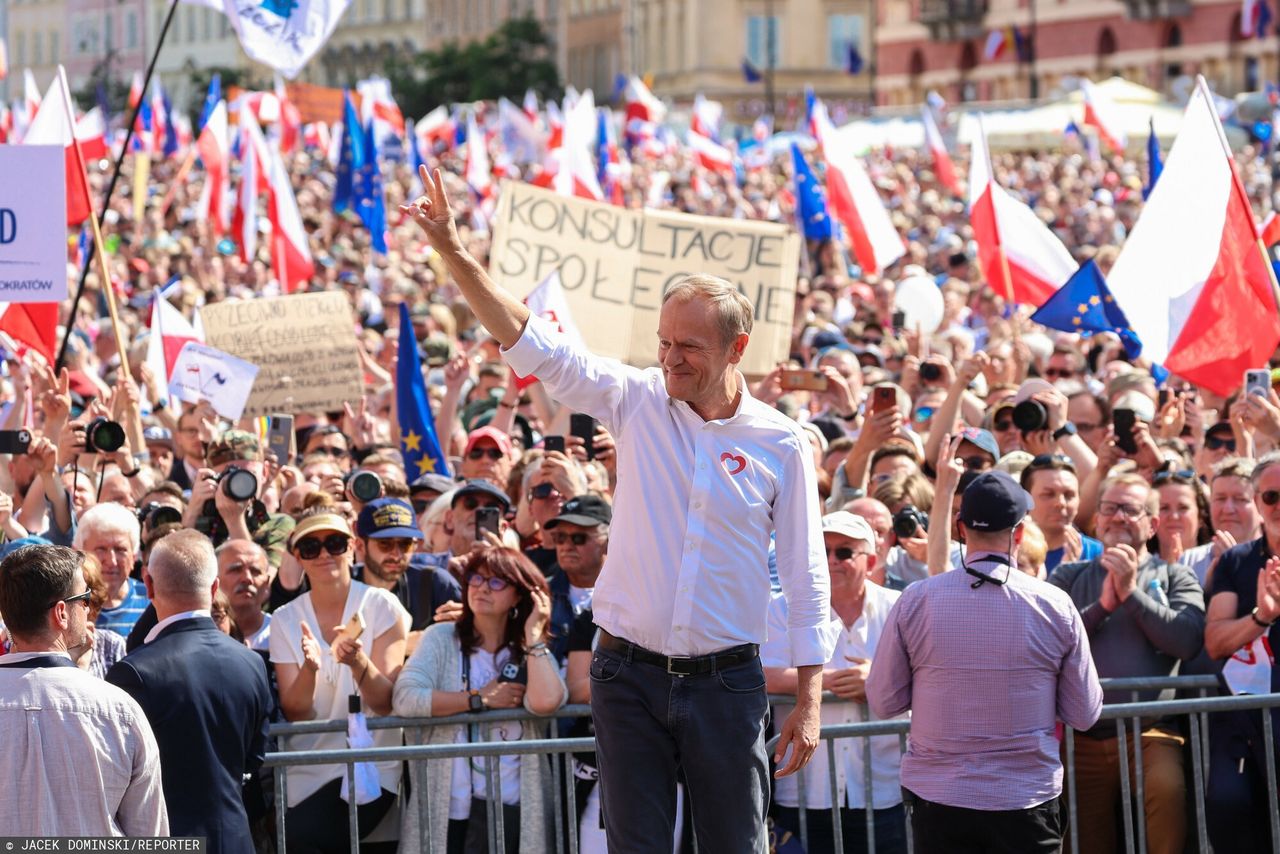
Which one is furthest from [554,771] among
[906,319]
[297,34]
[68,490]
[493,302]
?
[906,319]

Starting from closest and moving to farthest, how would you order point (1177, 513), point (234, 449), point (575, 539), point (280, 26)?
point (575, 539) < point (1177, 513) < point (234, 449) < point (280, 26)

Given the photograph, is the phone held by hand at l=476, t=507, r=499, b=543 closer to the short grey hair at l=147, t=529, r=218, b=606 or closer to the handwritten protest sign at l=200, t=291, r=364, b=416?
the short grey hair at l=147, t=529, r=218, b=606

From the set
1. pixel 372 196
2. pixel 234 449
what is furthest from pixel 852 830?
pixel 372 196

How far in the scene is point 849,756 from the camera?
→ 6.61 metres

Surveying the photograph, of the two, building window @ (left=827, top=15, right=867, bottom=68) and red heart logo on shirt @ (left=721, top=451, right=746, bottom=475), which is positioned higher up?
building window @ (left=827, top=15, right=867, bottom=68)

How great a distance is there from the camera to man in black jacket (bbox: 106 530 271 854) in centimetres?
528

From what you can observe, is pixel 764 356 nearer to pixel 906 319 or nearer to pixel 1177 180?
pixel 1177 180

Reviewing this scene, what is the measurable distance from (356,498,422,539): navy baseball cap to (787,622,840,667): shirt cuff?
2.75 meters

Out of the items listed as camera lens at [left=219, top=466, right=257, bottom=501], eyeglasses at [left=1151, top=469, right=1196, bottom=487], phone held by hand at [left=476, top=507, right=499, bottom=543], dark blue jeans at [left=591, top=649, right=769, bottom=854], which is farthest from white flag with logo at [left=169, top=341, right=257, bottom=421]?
dark blue jeans at [left=591, top=649, right=769, bottom=854]

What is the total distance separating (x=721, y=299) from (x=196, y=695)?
1796mm

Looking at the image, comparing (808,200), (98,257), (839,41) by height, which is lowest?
(808,200)

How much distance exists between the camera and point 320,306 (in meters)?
11.5

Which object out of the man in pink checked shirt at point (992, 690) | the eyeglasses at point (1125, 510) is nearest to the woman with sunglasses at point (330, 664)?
the man in pink checked shirt at point (992, 690)

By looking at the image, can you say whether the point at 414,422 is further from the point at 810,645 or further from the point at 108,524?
the point at 810,645
